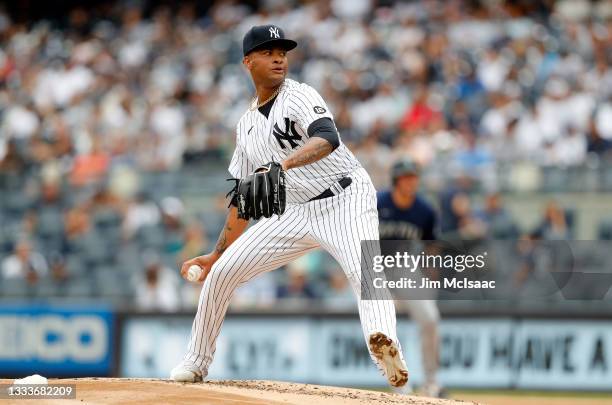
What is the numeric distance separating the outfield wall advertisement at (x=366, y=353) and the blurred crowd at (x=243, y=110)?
1.88 feet

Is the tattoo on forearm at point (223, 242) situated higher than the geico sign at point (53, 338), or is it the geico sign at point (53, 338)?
the tattoo on forearm at point (223, 242)

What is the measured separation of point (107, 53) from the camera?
16.8 meters

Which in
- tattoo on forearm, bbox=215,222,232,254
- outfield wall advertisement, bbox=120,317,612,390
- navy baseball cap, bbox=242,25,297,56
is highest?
navy baseball cap, bbox=242,25,297,56

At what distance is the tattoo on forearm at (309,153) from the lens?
5.53 m

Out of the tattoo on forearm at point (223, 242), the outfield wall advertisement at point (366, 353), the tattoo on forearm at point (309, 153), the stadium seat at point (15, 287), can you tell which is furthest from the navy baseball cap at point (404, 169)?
the stadium seat at point (15, 287)

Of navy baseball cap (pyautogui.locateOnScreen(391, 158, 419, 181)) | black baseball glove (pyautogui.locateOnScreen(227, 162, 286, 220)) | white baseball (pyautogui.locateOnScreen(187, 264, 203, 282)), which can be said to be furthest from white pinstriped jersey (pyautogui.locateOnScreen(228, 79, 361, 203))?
navy baseball cap (pyautogui.locateOnScreen(391, 158, 419, 181))

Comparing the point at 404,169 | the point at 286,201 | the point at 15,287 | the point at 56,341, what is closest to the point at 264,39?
the point at 286,201

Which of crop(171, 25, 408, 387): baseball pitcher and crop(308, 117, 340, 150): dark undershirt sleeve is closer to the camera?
crop(308, 117, 340, 150): dark undershirt sleeve

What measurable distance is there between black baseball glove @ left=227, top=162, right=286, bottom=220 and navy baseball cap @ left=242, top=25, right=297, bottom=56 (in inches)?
27.7

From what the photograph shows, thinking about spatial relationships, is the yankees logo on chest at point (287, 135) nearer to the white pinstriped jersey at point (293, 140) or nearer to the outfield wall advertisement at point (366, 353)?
the white pinstriped jersey at point (293, 140)

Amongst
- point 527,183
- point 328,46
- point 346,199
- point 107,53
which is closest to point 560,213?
point 527,183

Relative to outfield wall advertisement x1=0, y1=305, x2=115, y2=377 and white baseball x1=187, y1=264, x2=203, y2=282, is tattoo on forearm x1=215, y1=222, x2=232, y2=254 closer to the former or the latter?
white baseball x1=187, y1=264, x2=203, y2=282

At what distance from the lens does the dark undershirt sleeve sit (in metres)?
5.61

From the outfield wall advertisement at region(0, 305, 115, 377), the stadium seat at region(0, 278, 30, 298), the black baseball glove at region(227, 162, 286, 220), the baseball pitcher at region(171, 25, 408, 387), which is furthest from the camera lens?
the stadium seat at region(0, 278, 30, 298)
